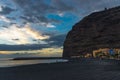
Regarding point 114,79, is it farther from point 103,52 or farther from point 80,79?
point 103,52

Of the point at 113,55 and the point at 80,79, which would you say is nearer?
the point at 80,79

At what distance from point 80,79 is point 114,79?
16.1 ft

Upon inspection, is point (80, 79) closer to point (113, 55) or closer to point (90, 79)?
point (90, 79)

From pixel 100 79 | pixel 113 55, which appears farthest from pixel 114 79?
pixel 113 55

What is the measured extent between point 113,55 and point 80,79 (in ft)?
421

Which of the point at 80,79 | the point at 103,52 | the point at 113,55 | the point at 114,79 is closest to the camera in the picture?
the point at 114,79

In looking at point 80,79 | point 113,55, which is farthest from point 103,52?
point 80,79

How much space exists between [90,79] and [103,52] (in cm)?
16611

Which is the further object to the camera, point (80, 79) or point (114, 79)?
point (80, 79)

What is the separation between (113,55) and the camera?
521 feet

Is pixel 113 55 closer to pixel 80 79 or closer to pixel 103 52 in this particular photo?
pixel 103 52

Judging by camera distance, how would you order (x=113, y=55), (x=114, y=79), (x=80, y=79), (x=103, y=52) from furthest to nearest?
1. (x=103, y=52)
2. (x=113, y=55)
3. (x=80, y=79)
4. (x=114, y=79)

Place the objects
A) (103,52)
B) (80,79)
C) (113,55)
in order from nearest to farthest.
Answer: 1. (80,79)
2. (113,55)
3. (103,52)

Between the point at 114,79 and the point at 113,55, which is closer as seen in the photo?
the point at 114,79
